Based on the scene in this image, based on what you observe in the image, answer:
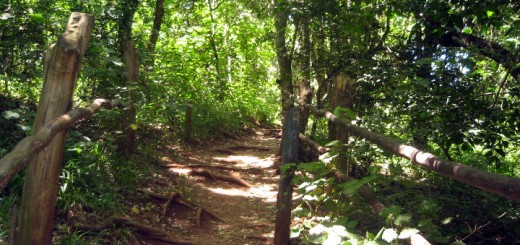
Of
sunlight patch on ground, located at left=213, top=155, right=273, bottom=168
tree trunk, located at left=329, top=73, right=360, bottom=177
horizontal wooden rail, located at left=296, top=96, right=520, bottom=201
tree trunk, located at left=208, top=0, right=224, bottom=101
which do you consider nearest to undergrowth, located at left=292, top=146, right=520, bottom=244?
horizontal wooden rail, located at left=296, top=96, right=520, bottom=201

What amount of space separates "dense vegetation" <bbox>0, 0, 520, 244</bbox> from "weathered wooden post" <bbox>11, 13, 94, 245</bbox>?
3.51ft

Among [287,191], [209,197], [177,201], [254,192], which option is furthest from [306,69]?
[287,191]

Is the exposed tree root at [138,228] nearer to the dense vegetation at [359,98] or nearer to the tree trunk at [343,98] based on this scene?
the dense vegetation at [359,98]

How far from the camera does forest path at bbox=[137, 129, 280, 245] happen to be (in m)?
5.57

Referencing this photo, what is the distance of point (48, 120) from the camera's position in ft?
8.75

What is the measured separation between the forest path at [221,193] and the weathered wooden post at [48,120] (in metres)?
2.18

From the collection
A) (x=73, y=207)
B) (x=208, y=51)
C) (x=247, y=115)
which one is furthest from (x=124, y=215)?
(x=247, y=115)

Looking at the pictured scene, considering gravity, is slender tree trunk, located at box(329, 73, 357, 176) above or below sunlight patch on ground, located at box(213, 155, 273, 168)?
above

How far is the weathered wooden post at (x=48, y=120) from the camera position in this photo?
2.70 metres

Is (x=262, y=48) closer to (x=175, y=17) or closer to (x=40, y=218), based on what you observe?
(x=175, y=17)

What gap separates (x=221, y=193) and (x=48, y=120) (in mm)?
4728

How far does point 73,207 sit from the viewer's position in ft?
15.3

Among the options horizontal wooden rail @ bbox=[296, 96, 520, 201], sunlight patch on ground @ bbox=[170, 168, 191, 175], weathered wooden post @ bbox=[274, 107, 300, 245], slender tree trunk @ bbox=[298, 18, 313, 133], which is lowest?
sunlight patch on ground @ bbox=[170, 168, 191, 175]

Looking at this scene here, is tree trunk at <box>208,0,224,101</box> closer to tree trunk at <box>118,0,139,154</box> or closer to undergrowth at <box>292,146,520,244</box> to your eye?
tree trunk at <box>118,0,139,154</box>
